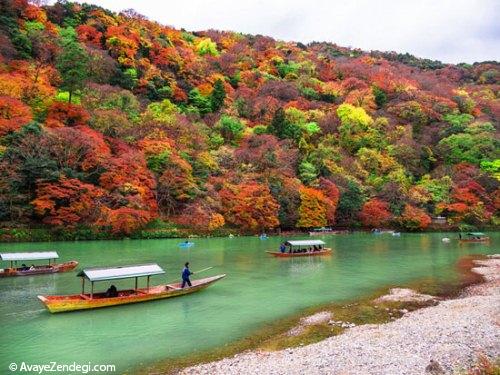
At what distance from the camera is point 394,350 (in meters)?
14.1

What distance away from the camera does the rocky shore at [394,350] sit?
12.6 m

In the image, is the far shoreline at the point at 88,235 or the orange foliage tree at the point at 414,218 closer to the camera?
the far shoreline at the point at 88,235

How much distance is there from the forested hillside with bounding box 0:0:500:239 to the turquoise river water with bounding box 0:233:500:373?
766 cm

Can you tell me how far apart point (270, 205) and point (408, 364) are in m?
45.9

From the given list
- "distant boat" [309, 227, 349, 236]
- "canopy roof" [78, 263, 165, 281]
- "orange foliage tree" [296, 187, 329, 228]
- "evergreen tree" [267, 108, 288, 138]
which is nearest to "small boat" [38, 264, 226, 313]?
"canopy roof" [78, 263, 165, 281]

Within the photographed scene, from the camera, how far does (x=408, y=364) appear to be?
1268cm

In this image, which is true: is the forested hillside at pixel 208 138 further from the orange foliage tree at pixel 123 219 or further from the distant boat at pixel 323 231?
the distant boat at pixel 323 231

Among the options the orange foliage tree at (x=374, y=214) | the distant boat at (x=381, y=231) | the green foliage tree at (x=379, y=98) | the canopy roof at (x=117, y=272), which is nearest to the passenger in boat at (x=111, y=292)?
the canopy roof at (x=117, y=272)

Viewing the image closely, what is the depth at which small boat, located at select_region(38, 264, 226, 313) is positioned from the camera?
19375 mm

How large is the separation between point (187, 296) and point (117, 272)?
430 cm

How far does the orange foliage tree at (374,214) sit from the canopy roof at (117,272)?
164 feet

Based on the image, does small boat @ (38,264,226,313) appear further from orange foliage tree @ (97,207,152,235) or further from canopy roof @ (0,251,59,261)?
orange foliage tree @ (97,207,152,235)

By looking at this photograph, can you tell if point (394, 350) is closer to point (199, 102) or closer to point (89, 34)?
point (199, 102)

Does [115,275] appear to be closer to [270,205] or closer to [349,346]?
[349,346]
